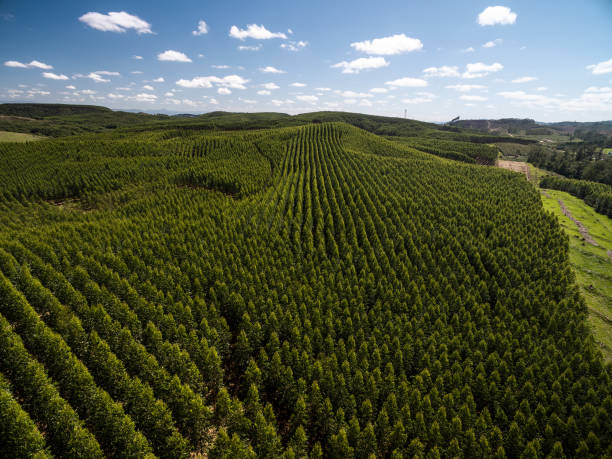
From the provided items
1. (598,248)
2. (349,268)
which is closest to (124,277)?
(349,268)

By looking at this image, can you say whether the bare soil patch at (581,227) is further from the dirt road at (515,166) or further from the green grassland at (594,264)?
the dirt road at (515,166)

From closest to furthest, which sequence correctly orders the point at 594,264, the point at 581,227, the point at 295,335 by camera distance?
the point at 295,335 < the point at 594,264 < the point at 581,227

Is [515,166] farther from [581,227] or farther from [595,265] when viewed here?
[595,265]

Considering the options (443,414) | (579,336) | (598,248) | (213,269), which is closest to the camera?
(443,414)

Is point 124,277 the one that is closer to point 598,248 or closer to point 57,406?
point 57,406

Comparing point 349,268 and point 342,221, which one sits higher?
point 342,221

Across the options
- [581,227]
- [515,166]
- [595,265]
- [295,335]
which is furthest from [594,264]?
[515,166]

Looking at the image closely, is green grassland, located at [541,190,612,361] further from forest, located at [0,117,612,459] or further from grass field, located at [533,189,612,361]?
forest, located at [0,117,612,459]
